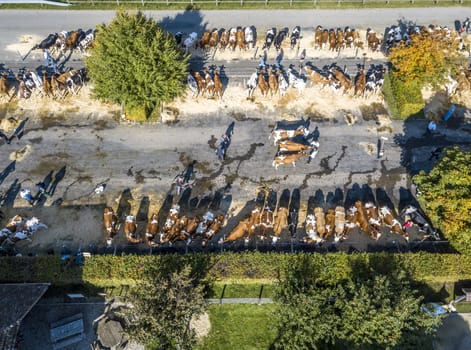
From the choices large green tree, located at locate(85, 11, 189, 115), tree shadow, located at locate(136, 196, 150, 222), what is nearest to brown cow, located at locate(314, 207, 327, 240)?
tree shadow, located at locate(136, 196, 150, 222)

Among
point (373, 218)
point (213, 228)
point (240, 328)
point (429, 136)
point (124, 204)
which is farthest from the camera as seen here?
point (429, 136)

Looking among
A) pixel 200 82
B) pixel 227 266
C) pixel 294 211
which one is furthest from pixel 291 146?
pixel 227 266

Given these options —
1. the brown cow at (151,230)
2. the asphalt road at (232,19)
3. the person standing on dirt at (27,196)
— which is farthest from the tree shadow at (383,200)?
the person standing on dirt at (27,196)

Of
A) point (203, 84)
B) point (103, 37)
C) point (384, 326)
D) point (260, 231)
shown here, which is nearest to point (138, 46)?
point (103, 37)

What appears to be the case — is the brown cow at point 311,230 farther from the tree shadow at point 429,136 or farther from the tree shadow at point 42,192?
the tree shadow at point 42,192

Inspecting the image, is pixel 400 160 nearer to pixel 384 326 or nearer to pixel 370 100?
pixel 370 100

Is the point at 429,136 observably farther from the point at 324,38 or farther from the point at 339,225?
the point at 324,38
